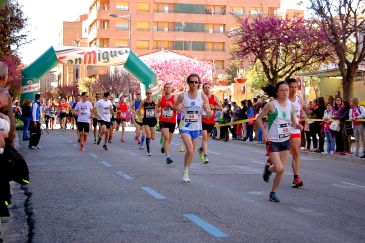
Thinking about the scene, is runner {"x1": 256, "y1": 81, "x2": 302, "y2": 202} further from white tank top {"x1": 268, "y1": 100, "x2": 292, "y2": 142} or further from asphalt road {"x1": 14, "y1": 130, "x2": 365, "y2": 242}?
asphalt road {"x1": 14, "y1": 130, "x2": 365, "y2": 242}

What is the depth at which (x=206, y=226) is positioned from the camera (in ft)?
24.1

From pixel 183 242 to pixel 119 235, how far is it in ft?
2.47

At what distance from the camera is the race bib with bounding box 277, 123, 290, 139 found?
9774 millimetres

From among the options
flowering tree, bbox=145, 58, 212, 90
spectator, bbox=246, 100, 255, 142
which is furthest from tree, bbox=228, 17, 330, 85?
flowering tree, bbox=145, 58, 212, 90

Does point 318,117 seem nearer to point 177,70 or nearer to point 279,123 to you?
point 279,123

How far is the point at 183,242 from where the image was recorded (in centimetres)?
648

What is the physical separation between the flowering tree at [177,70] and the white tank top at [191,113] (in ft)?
201

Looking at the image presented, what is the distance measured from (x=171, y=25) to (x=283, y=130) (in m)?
89.1

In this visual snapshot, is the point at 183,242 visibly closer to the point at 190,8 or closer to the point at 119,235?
the point at 119,235

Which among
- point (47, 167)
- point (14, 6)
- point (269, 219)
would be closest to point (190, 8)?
point (14, 6)

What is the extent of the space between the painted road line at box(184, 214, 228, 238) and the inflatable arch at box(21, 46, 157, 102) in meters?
26.5

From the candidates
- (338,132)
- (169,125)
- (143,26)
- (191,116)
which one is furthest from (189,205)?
(143,26)

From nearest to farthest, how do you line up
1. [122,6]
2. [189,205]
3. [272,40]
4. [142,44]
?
[189,205] < [272,40] < [122,6] < [142,44]

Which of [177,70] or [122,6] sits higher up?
[122,6]
